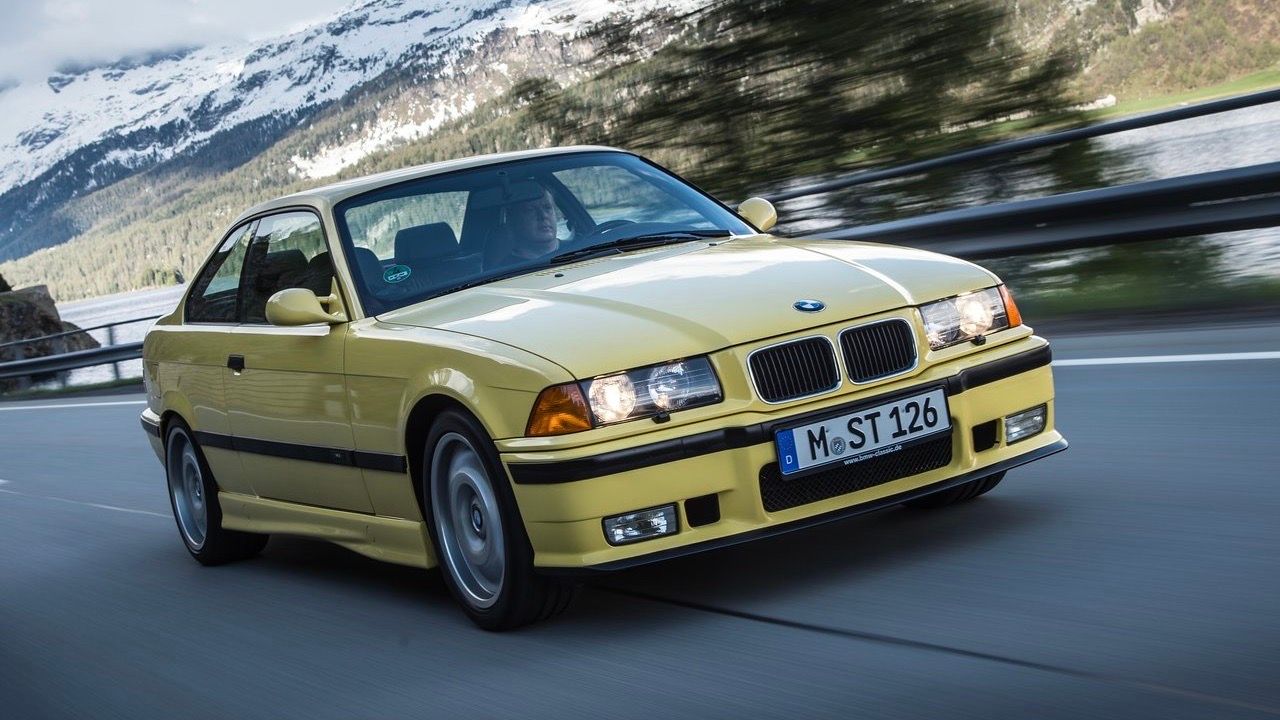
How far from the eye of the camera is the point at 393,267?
210 inches

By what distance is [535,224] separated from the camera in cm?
552

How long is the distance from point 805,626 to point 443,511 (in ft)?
3.91

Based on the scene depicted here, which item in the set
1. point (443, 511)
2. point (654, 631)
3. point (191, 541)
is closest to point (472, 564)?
point (443, 511)

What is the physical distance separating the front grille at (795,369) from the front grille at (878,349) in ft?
0.21

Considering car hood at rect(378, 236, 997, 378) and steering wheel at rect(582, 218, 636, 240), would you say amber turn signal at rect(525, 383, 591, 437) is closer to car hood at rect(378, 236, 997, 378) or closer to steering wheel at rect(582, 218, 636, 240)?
car hood at rect(378, 236, 997, 378)

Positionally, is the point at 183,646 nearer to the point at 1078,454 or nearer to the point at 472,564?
the point at 472,564

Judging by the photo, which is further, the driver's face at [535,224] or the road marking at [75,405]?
the road marking at [75,405]

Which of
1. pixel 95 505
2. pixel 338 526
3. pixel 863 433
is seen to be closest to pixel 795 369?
pixel 863 433

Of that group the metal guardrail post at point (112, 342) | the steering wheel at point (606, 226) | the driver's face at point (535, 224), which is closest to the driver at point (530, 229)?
the driver's face at point (535, 224)

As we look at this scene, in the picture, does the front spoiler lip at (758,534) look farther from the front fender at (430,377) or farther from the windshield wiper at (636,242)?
the windshield wiper at (636,242)

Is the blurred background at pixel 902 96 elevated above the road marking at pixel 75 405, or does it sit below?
above

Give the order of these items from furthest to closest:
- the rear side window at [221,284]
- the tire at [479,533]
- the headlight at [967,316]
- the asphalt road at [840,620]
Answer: the rear side window at [221,284], the headlight at [967,316], the tire at [479,533], the asphalt road at [840,620]

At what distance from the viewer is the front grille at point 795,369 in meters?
4.21

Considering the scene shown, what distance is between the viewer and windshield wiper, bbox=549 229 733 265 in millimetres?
5318
